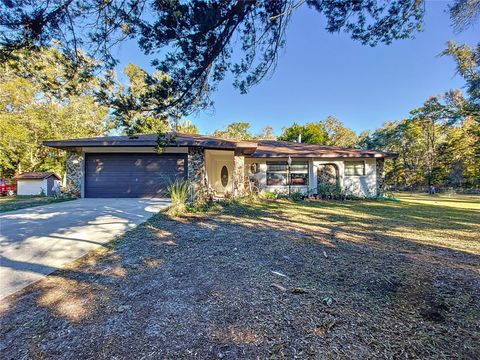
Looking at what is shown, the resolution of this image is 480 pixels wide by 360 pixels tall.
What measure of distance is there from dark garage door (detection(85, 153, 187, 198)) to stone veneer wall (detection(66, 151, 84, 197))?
26 cm

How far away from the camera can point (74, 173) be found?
32.7ft

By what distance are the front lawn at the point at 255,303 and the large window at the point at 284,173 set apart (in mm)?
8560

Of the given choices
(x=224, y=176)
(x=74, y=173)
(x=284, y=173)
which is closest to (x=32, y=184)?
(x=74, y=173)

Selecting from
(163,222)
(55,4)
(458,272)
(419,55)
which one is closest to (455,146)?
(419,55)

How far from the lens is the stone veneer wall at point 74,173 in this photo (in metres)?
9.96

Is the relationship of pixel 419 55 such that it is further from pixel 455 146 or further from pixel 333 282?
pixel 455 146

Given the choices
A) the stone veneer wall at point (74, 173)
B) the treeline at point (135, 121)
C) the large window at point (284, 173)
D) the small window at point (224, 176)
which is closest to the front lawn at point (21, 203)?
the stone veneer wall at point (74, 173)

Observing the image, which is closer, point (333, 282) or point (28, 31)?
point (333, 282)

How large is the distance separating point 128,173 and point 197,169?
323 centimetres

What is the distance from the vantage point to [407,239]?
4.22m

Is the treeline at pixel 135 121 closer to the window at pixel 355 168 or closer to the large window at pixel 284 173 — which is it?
the window at pixel 355 168

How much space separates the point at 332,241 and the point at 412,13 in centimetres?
420

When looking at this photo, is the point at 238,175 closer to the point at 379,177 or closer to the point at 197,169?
the point at 197,169

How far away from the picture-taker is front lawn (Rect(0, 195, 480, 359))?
5.27ft
